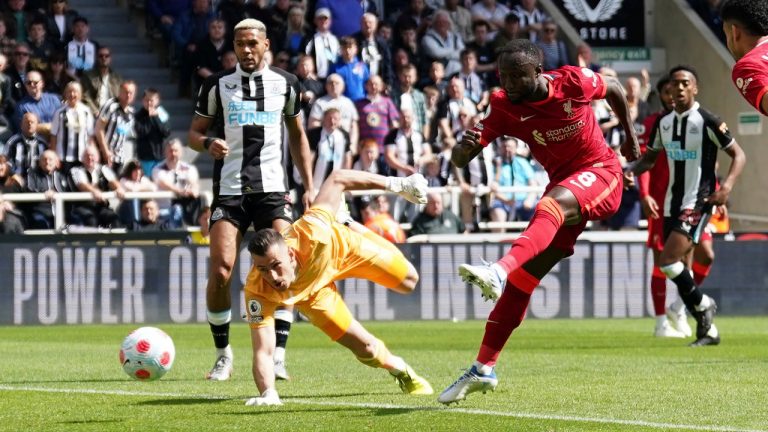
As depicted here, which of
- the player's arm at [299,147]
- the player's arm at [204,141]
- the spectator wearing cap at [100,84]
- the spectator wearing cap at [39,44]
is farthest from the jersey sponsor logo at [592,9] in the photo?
the player's arm at [204,141]

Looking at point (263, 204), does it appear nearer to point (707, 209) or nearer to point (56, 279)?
point (707, 209)

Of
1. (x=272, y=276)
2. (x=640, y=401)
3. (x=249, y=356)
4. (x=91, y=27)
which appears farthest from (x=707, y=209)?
(x=91, y=27)

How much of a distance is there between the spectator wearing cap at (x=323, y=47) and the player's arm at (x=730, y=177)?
8745 millimetres

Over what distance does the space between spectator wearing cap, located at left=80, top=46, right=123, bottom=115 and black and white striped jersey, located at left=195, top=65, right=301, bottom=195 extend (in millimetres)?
10732

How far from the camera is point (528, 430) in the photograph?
7.60 m

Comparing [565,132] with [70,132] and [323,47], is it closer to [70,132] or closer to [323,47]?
[70,132]

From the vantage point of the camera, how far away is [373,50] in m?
22.8

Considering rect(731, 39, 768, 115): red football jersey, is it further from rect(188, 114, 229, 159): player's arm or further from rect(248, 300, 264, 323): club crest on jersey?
rect(188, 114, 229, 159): player's arm

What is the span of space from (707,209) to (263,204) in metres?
5.70

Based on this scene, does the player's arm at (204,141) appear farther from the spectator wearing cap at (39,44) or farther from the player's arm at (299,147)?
the spectator wearing cap at (39,44)

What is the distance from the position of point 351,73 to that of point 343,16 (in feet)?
5.78

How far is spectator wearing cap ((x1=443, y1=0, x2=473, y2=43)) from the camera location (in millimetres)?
24953

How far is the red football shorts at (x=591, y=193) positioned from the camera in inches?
346

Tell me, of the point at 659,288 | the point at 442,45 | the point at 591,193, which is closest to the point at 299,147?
the point at 591,193
